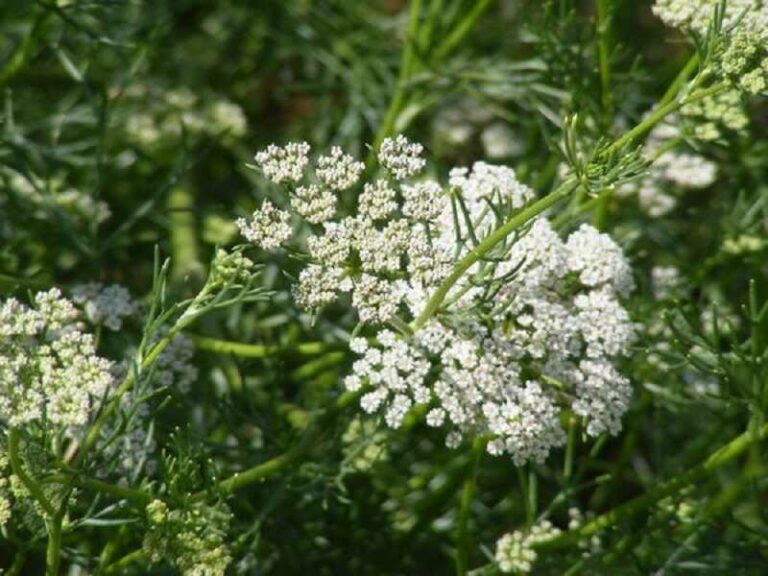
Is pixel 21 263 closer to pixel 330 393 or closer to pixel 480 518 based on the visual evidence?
pixel 330 393

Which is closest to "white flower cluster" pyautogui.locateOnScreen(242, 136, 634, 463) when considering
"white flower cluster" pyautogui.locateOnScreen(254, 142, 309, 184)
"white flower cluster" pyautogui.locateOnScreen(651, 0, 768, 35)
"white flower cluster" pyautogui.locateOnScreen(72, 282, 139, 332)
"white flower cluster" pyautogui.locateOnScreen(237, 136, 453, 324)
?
"white flower cluster" pyautogui.locateOnScreen(237, 136, 453, 324)

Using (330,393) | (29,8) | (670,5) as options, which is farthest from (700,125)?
(29,8)

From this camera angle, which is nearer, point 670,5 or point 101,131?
point 670,5

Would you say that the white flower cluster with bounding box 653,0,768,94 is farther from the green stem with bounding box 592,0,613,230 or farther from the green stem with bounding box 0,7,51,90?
the green stem with bounding box 0,7,51,90

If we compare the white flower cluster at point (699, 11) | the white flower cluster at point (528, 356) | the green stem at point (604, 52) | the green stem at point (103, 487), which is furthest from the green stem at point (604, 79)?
the green stem at point (103, 487)

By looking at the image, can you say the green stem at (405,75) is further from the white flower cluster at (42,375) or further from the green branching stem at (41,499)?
the green branching stem at (41,499)

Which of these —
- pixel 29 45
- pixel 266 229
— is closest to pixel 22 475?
pixel 266 229

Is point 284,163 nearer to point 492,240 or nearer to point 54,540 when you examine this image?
point 492,240

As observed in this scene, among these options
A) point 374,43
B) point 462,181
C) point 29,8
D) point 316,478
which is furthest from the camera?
point 374,43
